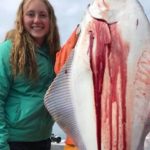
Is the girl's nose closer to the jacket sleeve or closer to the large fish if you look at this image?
the jacket sleeve

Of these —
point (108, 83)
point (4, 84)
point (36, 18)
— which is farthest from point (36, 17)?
point (108, 83)

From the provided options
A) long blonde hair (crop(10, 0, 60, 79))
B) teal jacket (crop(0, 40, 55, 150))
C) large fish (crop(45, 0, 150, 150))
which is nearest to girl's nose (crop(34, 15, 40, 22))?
long blonde hair (crop(10, 0, 60, 79))

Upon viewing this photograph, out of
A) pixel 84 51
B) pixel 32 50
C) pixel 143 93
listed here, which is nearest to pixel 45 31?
pixel 32 50

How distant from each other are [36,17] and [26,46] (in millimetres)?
227

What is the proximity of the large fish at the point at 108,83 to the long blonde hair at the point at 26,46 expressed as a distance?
90cm

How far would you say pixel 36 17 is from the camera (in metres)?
3.65

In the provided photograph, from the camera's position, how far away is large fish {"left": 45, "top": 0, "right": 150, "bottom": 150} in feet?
8.58

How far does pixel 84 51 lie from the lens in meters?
2.74

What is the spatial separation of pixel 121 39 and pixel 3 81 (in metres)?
1.19

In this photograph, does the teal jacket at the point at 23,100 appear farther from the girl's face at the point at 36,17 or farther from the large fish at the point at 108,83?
the large fish at the point at 108,83

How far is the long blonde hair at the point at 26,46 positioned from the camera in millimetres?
3637

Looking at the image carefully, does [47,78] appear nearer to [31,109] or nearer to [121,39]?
[31,109]

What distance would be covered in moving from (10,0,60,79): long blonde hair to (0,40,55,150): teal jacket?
0.14 ft

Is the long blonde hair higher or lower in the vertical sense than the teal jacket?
higher
